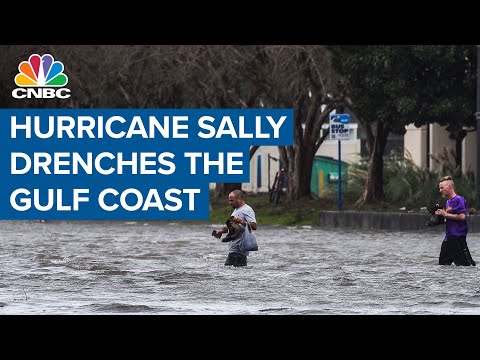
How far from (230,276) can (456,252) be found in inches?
152

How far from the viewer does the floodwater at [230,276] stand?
15695 mm

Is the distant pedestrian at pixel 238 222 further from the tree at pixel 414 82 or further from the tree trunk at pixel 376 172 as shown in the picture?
the tree trunk at pixel 376 172

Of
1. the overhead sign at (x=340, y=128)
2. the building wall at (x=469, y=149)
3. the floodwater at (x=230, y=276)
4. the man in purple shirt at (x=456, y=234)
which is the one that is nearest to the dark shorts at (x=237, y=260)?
the floodwater at (x=230, y=276)

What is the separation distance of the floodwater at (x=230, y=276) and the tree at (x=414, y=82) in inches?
198

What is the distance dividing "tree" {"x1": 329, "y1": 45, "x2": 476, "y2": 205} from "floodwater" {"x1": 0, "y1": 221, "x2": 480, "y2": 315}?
5.04 m

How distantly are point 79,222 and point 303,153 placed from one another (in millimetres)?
8182

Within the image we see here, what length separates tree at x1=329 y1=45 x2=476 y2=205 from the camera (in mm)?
35375

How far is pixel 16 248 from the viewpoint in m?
26.8

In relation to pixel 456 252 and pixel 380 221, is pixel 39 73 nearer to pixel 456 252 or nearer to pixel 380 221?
pixel 380 221

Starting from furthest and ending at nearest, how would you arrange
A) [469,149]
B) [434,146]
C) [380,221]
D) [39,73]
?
[434,146] → [469,149] → [39,73] → [380,221]

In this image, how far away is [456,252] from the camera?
2159cm

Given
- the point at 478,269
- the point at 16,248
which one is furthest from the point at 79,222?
the point at 478,269

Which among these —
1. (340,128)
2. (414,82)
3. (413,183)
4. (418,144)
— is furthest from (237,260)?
(418,144)

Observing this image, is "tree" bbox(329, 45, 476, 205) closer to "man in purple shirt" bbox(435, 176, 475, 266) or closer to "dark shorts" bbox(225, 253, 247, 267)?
"man in purple shirt" bbox(435, 176, 475, 266)
